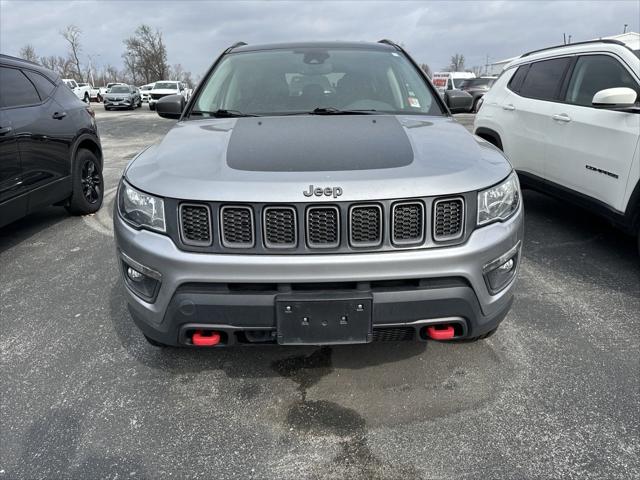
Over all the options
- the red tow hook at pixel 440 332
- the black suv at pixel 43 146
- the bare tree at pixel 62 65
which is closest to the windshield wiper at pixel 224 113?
the red tow hook at pixel 440 332

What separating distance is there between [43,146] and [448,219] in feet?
14.0

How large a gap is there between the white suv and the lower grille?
8.52ft

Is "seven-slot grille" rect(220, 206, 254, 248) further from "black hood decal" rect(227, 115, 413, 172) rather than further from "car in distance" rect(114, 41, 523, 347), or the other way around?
"black hood decal" rect(227, 115, 413, 172)

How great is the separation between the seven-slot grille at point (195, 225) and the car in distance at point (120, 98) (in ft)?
105

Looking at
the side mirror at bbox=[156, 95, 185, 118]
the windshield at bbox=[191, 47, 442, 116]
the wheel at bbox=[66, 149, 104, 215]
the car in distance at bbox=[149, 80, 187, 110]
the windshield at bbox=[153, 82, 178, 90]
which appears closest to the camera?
the windshield at bbox=[191, 47, 442, 116]

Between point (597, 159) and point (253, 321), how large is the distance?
3426 millimetres

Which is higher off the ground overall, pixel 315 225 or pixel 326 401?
pixel 315 225

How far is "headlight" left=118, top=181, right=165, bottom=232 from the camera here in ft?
6.97

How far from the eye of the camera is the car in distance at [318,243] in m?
2.00

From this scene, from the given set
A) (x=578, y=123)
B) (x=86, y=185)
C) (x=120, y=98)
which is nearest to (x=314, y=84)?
(x=578, y=123)

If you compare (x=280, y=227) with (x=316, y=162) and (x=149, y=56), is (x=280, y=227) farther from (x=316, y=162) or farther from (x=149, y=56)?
(x=149, y=56)

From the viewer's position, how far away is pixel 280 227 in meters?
2.03

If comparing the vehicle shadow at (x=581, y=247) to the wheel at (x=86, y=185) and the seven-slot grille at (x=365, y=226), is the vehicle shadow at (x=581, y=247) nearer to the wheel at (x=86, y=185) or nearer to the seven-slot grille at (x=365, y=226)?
the seven-slot grille at (x=365, y=226)

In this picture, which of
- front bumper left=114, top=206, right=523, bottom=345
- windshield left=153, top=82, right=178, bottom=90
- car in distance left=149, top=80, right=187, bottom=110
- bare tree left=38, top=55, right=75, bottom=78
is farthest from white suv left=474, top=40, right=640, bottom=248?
bare tree left=38, top=55, right=75, bottom=78
